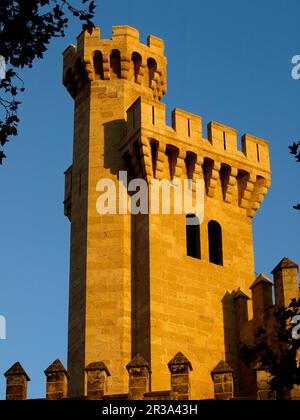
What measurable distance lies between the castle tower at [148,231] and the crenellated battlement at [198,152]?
4cm

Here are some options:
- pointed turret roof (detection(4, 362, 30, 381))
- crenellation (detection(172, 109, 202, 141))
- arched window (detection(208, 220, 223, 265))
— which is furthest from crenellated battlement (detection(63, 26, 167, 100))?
pointed turret roof (detection(4, 362, 30, 381))

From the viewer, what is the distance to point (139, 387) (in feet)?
96.0

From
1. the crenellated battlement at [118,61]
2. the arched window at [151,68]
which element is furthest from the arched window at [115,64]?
the arched window at [151,68]

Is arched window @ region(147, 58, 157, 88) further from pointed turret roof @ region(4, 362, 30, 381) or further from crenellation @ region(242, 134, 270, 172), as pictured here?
pointed turret roof @ region(4, 362, 30, 381)

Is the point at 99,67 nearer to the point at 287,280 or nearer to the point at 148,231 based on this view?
the point at 148,231

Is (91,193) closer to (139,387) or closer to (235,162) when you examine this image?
(235,162)

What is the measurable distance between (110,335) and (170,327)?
1744mm

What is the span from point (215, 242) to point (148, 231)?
314 centimetres

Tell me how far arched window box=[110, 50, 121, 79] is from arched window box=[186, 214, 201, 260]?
18.2ft

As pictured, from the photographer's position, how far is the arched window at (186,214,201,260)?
36469 mm

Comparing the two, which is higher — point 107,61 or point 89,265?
point 107,61
